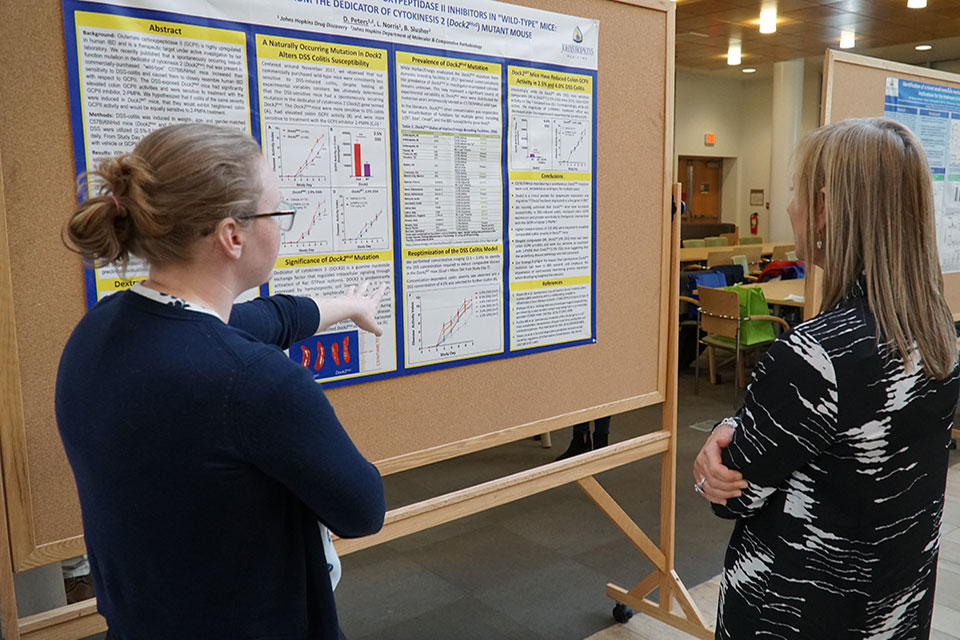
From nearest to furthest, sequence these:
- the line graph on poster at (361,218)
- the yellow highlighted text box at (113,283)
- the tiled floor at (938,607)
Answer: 1. the yellow highlighted text box at (113,283)
2. the line graph on poster at (361,218)
3. the tiled floor at (938,607)

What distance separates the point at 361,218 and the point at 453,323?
357 millimetres

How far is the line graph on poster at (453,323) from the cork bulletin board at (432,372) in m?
0.06

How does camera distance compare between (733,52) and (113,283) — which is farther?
(733,52)

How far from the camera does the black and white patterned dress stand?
1.13 meters

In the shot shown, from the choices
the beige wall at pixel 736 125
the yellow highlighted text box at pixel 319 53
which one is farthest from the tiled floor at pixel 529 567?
the beige wall at pixel 736 125

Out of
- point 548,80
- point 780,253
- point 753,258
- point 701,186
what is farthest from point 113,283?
point 701,186

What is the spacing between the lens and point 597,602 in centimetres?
279

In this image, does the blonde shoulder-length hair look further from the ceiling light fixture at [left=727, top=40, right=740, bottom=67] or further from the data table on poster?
the ceiling light fixture at [left=727, top=40, right=740, bottom=67]

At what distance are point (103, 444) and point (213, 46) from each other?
33.7 inches

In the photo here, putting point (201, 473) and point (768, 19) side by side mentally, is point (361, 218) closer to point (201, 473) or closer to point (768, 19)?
point (201, 473)

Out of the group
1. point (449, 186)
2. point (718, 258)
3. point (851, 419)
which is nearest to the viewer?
point (851, 419)

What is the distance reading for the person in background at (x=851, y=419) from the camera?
114cm

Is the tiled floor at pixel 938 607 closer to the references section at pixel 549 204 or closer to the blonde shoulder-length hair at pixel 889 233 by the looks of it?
the references section at pixel 549 204

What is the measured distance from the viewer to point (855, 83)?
115 inches
